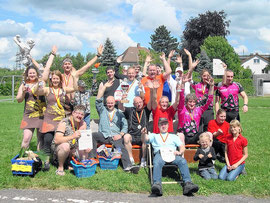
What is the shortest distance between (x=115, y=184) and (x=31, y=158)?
1.70m

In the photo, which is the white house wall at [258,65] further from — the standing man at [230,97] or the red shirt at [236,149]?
the red shirt at [236,149]

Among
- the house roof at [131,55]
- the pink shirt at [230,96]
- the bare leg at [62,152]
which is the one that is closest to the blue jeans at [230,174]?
the pink shirt at [230,96]

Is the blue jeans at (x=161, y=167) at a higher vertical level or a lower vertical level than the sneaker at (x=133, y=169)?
higher

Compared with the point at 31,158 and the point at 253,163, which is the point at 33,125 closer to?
the point at 31,158

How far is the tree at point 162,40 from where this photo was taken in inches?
2867

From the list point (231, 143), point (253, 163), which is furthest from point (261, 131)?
point (231, 143)

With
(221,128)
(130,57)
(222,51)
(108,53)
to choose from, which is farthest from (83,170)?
(130,57)

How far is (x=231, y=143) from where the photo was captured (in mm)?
5402

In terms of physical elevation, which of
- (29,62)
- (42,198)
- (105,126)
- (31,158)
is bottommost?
(42,198)

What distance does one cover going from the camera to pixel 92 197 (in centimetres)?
439

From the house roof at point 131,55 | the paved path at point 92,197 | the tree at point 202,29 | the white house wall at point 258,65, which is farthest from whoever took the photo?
the white house wall at point 258,65

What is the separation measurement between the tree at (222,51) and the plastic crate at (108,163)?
4500cm

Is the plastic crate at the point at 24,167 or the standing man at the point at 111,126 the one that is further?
the standing man at the point at 111,126

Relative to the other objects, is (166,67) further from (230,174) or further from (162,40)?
(162,40)
